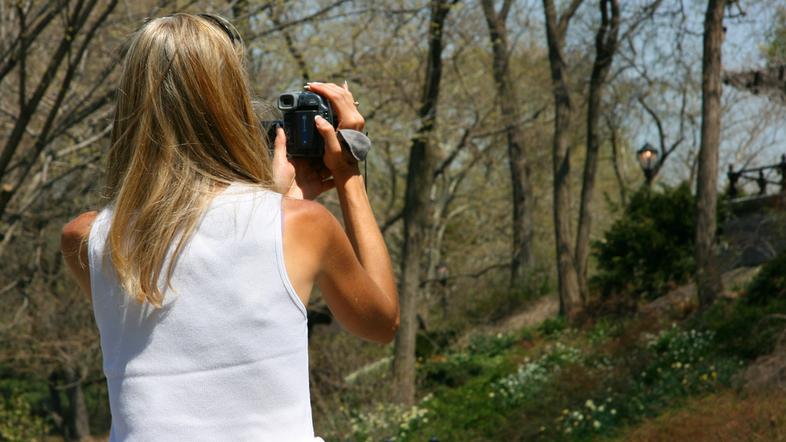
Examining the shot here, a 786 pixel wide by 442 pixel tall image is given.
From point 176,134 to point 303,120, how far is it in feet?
1.19

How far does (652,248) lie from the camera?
1711 cm

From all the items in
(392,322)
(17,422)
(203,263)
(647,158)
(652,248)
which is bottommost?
(17,422)

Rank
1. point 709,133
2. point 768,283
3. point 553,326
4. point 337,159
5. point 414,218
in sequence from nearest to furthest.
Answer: point 337,159 → point 768,283 → point 709,133 → point 414,218 → point 553,326

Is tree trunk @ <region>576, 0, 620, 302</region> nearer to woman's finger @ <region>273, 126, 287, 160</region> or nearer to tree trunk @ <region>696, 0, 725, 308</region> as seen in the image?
tree trunk @ <region>696, 0, 725, 308</region>

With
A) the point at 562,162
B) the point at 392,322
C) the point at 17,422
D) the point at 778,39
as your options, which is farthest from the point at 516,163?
the point at 392,322

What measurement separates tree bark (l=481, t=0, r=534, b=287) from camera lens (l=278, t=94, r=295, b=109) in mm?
15803

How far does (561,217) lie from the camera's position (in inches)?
730

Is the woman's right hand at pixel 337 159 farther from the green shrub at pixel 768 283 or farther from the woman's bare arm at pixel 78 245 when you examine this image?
the green shrub at pixel 768 283

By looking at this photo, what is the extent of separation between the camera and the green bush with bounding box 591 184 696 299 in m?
17.0

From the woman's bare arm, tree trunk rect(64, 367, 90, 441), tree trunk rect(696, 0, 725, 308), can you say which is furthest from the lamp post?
the woman's bare arm

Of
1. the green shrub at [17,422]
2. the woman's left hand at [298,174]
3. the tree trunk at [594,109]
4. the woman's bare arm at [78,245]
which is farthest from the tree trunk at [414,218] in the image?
the woman's bare arm at [78,245]

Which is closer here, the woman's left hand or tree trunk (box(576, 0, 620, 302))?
the woman's left hand

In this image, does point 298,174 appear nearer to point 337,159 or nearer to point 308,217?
point 337,159

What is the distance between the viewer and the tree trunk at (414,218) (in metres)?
14.0
